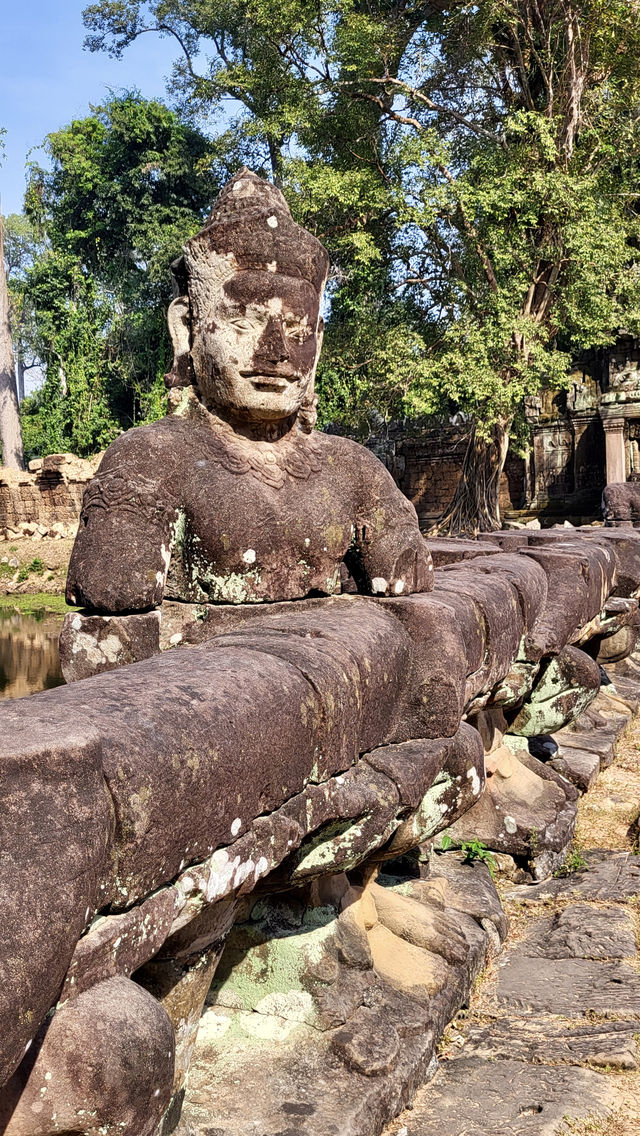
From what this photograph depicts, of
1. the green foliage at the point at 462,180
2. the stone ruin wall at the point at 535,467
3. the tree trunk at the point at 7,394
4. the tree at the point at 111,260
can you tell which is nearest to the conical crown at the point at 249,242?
the green foliage at the point at 462,180

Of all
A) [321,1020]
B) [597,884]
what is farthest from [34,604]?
[321,1020]

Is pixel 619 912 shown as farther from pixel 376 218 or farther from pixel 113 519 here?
pixel 376 218

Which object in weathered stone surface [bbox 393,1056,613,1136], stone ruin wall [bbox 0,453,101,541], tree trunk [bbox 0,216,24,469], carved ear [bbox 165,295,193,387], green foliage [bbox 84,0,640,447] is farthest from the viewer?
tree trunk [bbox 0,216,24,469]

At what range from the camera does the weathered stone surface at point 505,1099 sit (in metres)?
2.33

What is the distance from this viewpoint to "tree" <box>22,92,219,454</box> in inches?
1025

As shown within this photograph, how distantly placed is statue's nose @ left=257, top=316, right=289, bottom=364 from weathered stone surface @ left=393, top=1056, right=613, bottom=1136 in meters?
1.93

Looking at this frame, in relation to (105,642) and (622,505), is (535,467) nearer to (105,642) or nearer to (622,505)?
(622,505)

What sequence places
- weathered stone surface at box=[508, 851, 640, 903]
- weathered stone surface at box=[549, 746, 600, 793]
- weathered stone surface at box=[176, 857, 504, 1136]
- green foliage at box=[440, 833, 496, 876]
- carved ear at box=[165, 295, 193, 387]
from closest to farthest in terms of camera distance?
weathered stone surface at box=[176, 857, 504, 1136] → carved ear at box=[165, 295, 193, 387] → weathered stone surface at box=[508, 851, 640, 903] → green foliage at box=[440, 833, 496, 876] → weathered stone surface at box=[549, 746, 600, 793]

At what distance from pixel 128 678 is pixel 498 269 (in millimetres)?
14993

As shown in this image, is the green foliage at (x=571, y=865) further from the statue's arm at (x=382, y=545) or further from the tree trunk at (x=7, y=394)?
the tree trunk at (x=7, y=394)

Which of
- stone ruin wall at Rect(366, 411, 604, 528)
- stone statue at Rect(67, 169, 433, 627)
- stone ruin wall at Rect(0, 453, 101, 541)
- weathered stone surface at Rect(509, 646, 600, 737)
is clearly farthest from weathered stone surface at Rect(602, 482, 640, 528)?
stone ruin wall at Rect(0, 453, 101, 541)

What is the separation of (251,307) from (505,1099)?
6.93ft

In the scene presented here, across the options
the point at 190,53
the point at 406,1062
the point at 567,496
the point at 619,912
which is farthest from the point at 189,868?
the point at 190,53

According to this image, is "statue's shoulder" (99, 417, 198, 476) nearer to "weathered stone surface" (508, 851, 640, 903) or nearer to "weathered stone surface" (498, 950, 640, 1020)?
"weathered stone surface" (498, 950, 640, 1020)
